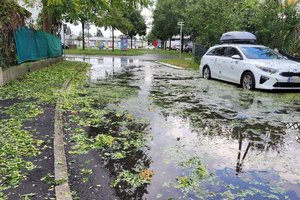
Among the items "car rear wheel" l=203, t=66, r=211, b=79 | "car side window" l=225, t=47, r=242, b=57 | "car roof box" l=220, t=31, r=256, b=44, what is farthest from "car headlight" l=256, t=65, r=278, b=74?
"car roof box" l=220, t=31, r=256, b=44

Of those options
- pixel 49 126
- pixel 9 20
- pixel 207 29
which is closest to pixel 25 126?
pixel 49 126

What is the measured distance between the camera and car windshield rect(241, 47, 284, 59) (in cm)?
1311

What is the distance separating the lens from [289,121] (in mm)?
7895

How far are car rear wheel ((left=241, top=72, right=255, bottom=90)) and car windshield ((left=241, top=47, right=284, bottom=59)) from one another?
32.4 inches

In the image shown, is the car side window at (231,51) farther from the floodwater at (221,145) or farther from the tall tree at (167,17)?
the tall tree at (167,17)

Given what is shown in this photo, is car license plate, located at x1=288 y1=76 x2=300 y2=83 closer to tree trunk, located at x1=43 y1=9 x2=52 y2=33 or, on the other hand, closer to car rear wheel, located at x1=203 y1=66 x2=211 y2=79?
car rear wheel, located at x1=203 y1=66 x2=211 y2=79

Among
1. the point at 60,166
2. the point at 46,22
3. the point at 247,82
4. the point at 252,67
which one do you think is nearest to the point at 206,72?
the point at 247,82

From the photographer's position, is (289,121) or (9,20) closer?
(289,121)

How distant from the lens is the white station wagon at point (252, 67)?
1165cm

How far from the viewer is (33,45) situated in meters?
16.9

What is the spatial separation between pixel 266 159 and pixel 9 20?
10818 millimetres

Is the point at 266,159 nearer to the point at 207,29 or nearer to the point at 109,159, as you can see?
the point at 109,159

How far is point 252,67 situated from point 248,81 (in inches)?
22.8

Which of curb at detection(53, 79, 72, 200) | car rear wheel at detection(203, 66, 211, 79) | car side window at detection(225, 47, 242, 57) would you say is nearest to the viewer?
curb at detection(53, 79, 72, 200)
